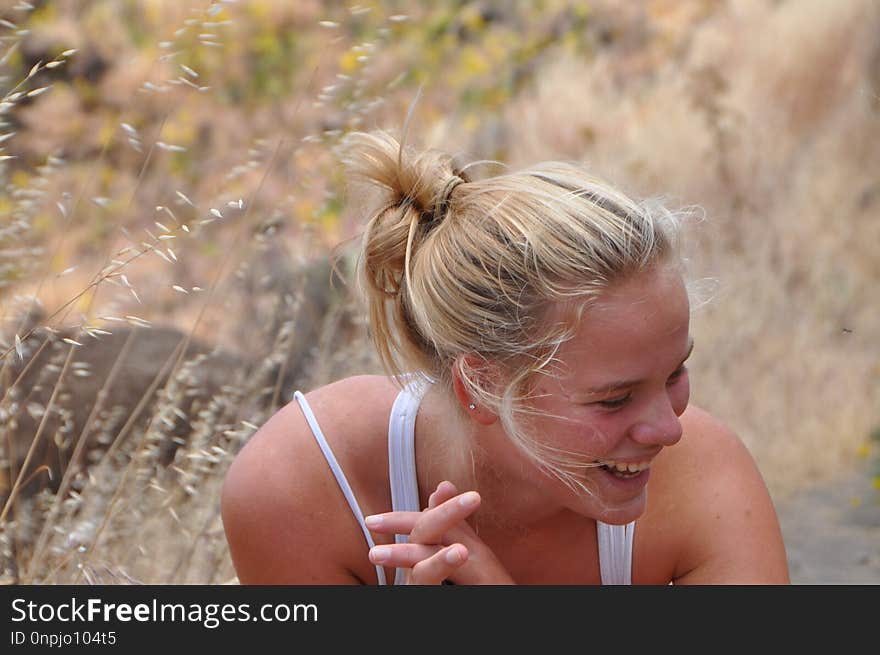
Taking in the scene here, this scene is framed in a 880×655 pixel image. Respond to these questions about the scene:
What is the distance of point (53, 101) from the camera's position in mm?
5922

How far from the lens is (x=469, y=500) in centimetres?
172

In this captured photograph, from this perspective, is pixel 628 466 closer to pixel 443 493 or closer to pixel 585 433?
pixel 585 433

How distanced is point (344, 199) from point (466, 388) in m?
1.10

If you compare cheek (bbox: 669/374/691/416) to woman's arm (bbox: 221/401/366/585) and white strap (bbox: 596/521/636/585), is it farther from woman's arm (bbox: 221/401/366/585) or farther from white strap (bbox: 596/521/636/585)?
woman's arm (bbox: 221/401/366/585)

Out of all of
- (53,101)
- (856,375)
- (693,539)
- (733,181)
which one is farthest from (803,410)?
(53,101)

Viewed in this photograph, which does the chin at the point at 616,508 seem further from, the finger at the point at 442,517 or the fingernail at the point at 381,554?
the fingernail at the point at 381,554

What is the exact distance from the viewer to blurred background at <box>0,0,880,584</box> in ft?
10.5

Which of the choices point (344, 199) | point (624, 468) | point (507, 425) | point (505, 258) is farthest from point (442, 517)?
point (344, 199)

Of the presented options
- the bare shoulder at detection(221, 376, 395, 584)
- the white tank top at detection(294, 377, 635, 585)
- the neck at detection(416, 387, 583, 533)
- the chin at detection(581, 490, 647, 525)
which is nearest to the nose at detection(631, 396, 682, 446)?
the chin at detection(581, 490, 647, 525)

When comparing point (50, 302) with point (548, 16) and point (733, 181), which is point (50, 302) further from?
point (548, 16)

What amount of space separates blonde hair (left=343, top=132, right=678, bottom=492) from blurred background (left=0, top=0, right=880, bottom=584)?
223 mm

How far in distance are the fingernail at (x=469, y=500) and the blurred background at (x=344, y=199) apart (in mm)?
559
